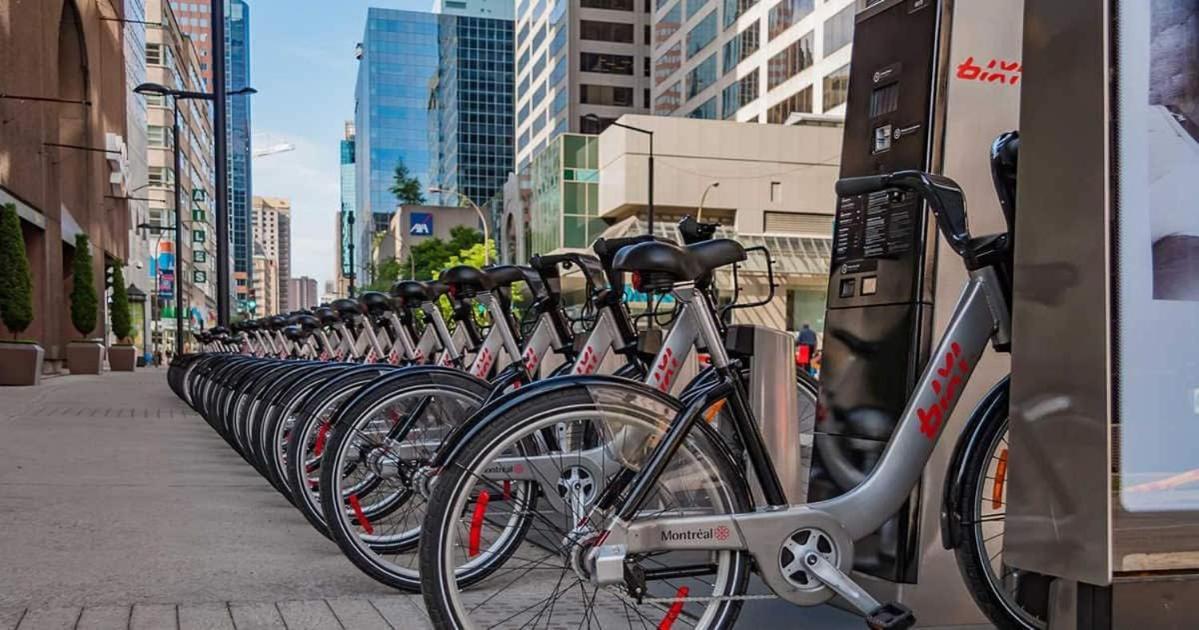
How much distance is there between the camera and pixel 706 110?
62.7m

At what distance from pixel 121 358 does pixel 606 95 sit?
186 feet

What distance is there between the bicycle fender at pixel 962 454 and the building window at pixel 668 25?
217 feet

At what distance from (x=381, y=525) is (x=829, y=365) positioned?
199 centimetres

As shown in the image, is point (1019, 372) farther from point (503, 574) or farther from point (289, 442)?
point (289, 442)

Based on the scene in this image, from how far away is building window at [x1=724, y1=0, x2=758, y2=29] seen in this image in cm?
5603

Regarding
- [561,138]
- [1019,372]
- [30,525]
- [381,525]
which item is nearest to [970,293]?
[1019,372]

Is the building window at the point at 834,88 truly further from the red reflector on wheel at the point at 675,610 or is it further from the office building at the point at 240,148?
the office building at the point at 240,148

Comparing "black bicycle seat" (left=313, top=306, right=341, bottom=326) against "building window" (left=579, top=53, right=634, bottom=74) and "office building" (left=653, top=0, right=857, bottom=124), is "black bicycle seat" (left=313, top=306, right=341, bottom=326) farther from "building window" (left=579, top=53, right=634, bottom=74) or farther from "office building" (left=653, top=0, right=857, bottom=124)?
"building window" (left=579, top=53, right=634, bottom=74)

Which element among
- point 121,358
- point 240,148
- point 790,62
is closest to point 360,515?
point 121,358

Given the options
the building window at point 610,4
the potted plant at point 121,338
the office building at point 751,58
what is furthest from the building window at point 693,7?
the potted plant at point 121,338

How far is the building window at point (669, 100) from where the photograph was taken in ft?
221

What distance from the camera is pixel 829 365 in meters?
3.60

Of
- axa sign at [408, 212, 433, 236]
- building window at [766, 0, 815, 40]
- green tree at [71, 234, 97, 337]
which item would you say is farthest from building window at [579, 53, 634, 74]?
green tree at [71, 234, 97, 337]

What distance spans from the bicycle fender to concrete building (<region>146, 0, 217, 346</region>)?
177 ft
